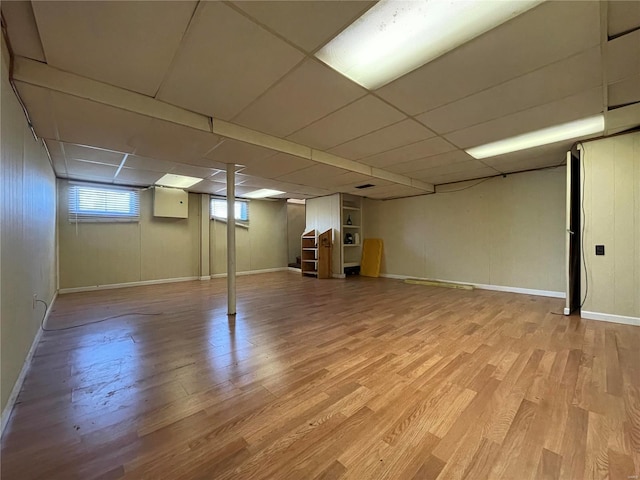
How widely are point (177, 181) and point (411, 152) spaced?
199 inches

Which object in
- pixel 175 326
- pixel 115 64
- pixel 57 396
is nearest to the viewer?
pixel 57 396

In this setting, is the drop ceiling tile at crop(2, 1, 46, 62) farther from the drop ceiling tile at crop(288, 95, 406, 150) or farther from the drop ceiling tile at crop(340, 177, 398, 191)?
the drop ceiling tile at crop(340, 177, 398, 191)

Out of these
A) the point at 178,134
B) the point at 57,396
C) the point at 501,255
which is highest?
the point at 178,134

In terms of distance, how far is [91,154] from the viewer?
3928 mm

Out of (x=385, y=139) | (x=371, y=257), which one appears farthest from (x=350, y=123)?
(x=371, y=257)

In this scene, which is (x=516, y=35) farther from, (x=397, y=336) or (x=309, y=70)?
(x=397, y=336)

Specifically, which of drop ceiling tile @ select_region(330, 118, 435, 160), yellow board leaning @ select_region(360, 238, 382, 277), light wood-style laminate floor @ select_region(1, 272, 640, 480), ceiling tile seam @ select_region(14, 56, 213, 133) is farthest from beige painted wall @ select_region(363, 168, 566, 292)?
ceiling tile seam @ select_region(14, 56, 213, 133)

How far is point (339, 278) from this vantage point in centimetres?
746

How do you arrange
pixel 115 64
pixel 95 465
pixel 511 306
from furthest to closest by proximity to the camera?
pixel 511 306 → pixel 115 64 → pixel 95 465

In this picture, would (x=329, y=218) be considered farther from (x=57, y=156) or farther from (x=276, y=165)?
(x=57, y=156)

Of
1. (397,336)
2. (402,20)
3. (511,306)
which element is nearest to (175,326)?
(397,336)

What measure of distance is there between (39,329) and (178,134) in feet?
9.16

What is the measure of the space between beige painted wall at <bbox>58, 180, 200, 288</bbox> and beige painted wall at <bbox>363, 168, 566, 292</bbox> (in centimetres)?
562

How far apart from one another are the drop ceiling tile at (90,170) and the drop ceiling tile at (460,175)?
6.05 metres
